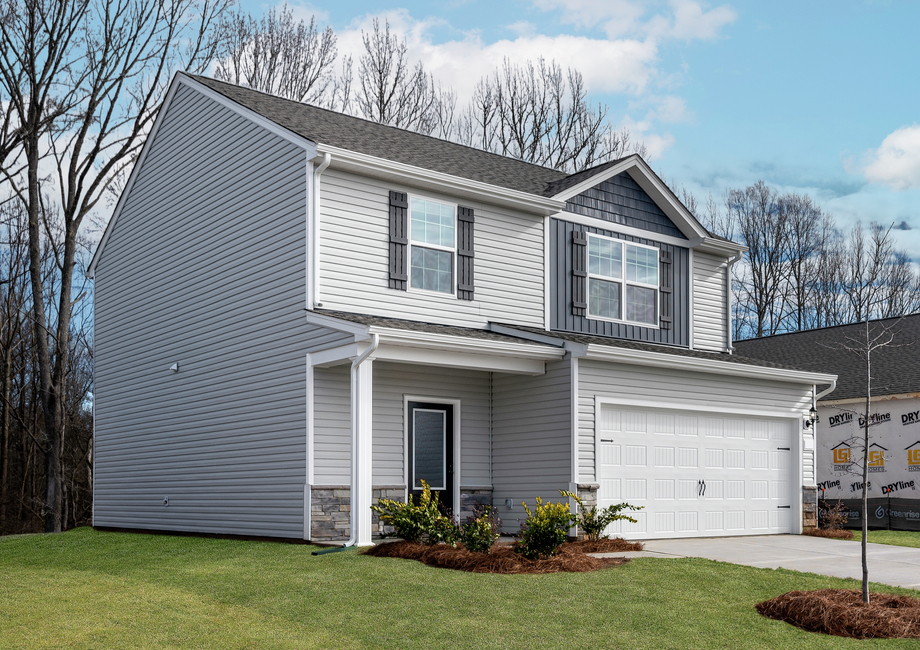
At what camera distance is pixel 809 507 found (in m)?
15.5

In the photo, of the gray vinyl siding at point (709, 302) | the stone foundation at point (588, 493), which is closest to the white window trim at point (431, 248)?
the stone foundation at point (588, 493)

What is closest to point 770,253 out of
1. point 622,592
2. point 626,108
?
point 626,108

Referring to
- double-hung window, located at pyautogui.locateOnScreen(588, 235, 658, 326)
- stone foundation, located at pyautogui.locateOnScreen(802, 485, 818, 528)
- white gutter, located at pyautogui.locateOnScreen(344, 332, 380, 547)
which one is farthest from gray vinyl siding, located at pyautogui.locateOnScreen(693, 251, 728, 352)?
white gutter, located at pyautogui.locateOnScreen(344, 332, 380, 547)

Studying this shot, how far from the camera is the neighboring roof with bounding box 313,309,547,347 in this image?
38.3ft

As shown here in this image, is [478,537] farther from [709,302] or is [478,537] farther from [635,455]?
[709,302]

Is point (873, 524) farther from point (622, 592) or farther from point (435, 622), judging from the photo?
point (435, 622)

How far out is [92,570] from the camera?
9.84m

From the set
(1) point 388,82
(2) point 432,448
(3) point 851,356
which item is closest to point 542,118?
(1) point 388,82

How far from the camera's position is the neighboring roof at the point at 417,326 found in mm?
11682

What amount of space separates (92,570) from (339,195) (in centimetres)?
595

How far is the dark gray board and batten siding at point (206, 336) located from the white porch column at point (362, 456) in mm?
789

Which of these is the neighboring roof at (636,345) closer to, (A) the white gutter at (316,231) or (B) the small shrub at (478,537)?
(A) the white gutter at (316,231)

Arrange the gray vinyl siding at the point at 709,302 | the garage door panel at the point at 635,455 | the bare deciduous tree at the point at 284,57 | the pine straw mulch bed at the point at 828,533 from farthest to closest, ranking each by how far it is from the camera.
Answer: the bare deciduous tree at the point at 284,57
the gray vinyl siding at the point at 709,302
the pine straw mulch bed at the point at 828,533
the garage door panel at the point at 635,455

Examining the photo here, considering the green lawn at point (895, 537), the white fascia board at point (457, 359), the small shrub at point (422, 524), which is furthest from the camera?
the green lawn at point (895, 537)
